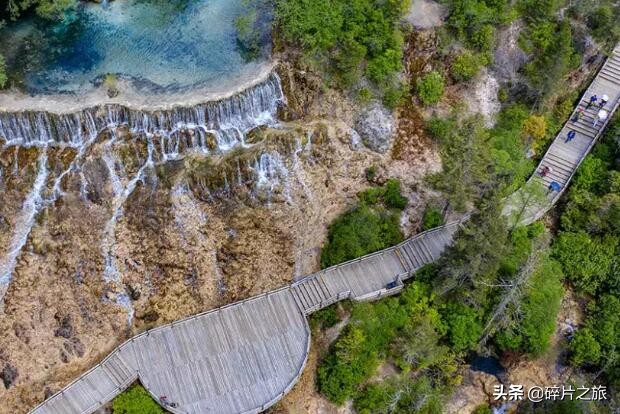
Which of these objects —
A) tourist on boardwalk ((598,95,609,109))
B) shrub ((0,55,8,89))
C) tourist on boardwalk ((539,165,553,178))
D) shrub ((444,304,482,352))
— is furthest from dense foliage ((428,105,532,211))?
shrub ((0,55,8,89))

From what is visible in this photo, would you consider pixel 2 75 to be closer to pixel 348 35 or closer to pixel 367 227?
pixel 348 35

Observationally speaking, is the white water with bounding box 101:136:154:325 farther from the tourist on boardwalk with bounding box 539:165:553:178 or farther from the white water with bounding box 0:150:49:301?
the tourist on boardwalk with bounding box 539:165:553:178

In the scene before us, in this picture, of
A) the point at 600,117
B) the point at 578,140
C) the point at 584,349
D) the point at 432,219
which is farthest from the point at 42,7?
the point at 584,349

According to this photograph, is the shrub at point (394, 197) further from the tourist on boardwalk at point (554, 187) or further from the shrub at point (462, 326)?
the tourist on boardwalk at point (554, 187)

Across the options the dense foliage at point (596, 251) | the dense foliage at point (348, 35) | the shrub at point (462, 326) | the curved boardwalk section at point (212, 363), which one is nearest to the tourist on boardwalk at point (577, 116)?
the dense foliage at point (596, 251)

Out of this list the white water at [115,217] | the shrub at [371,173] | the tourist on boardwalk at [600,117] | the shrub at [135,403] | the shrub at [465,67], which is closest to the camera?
the shrub at [135,403]

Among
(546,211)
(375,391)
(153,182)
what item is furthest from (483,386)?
(153,182)
